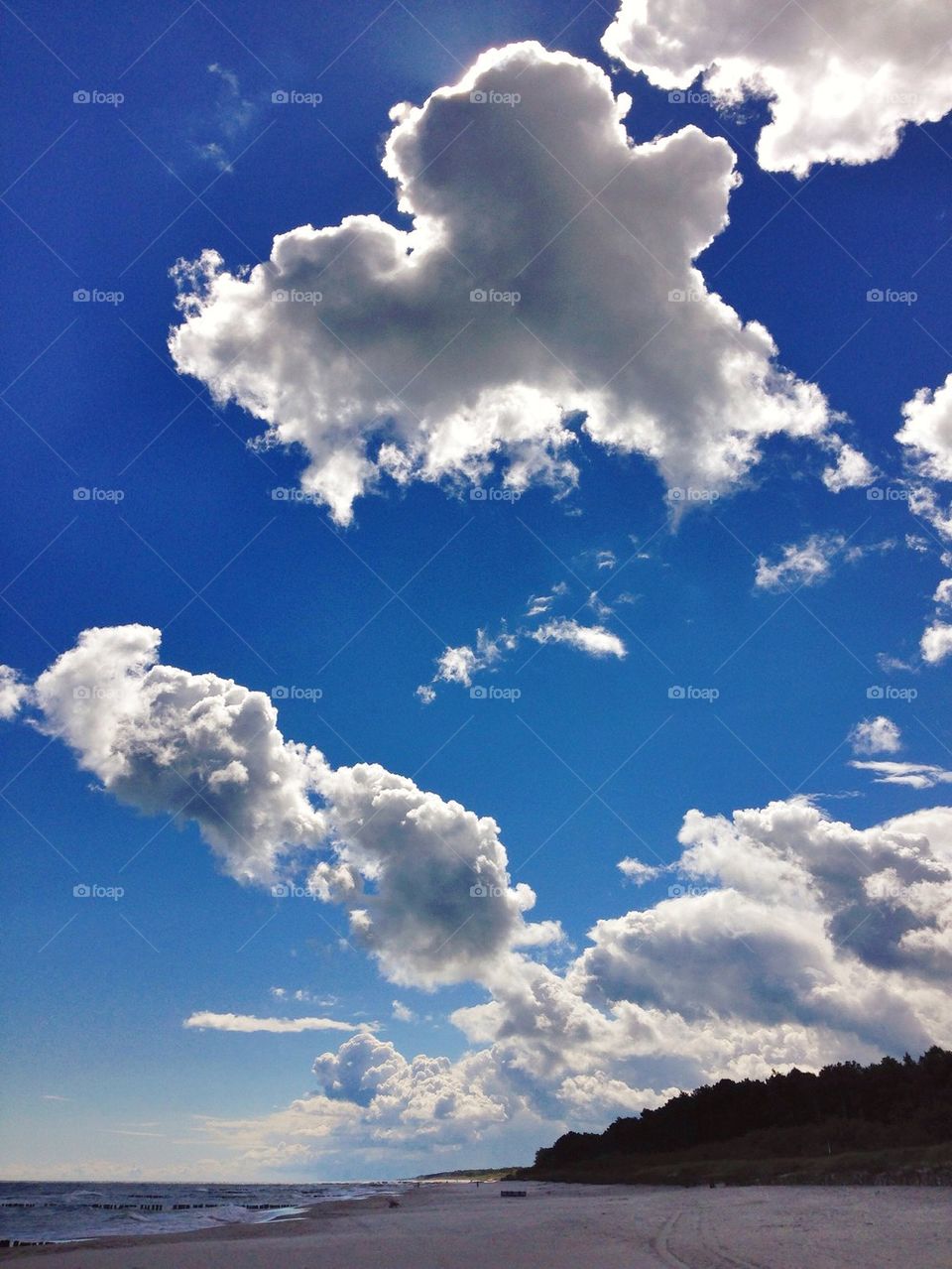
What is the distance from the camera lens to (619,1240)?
82.2 ft

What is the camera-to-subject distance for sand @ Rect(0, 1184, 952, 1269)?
747 inches

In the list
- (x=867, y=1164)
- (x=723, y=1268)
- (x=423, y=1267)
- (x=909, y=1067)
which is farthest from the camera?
(x=909, y=1067)

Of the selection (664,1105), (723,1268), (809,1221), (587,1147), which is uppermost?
(723,1268)

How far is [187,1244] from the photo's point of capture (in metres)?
31.4

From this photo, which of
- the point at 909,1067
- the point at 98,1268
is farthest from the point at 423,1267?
the point at 909,1067

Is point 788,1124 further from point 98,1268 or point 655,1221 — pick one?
point 98,1268

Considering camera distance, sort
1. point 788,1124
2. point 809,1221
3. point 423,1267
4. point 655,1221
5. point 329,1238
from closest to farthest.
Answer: point 423,1267 → point 809,1221 → point 655,1221 → point 329,1238 → point 788,1124

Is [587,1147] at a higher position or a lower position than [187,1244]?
lower

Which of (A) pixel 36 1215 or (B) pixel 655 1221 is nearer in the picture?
(B) pixel 655 1221

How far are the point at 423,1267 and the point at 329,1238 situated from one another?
14.5 m

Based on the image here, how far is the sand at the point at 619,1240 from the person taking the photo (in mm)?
18984

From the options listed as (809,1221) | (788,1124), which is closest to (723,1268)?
(809,1221)

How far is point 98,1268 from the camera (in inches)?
915

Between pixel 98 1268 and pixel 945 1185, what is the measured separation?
35066 mm
